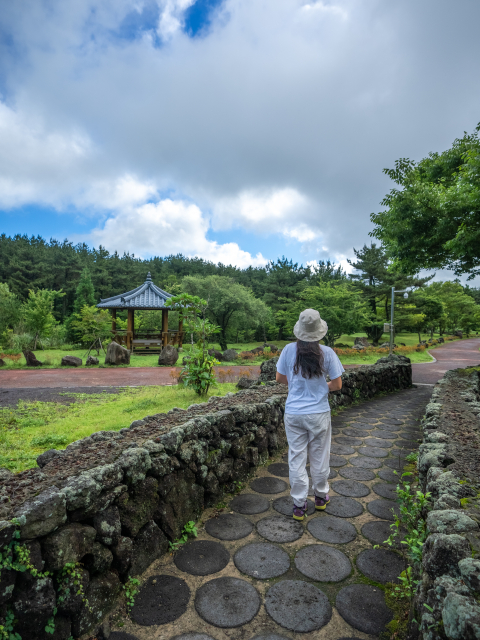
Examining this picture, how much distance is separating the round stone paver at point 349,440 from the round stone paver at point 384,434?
38cm

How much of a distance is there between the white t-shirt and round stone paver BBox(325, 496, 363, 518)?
2.67 ft

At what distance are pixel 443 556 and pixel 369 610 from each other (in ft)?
2.17

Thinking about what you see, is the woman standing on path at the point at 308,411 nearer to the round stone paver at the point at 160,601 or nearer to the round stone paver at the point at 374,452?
the round stone paver at the point at 160,601

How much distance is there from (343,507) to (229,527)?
0.97 metres

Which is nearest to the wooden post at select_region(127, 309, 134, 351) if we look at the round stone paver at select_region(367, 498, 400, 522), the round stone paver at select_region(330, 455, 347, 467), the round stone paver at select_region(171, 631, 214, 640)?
the round stone paver at select_region(330, 455, 347, 467)

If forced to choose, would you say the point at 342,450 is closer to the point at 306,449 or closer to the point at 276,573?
the point at 306,449

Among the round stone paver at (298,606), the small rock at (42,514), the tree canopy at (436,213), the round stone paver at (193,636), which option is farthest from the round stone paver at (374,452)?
the tree canopy at (436,213)

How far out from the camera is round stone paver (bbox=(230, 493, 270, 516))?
2.80 metres

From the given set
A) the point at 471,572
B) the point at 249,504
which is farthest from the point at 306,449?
the point at 471,572

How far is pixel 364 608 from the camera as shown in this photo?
1.79 meters

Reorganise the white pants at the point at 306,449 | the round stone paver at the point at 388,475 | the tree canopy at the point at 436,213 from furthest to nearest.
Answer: the tree canopy at the point at 436,213 → the round stone paver at the point at 388,475 → the white pants at the point at 306,449

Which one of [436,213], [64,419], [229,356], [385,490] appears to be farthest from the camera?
[229,356]

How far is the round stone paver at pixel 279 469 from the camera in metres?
3.49

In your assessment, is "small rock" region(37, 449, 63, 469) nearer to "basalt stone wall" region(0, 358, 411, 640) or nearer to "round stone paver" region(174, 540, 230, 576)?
"basalt stone wall" region(0, 358, 411, 640)
